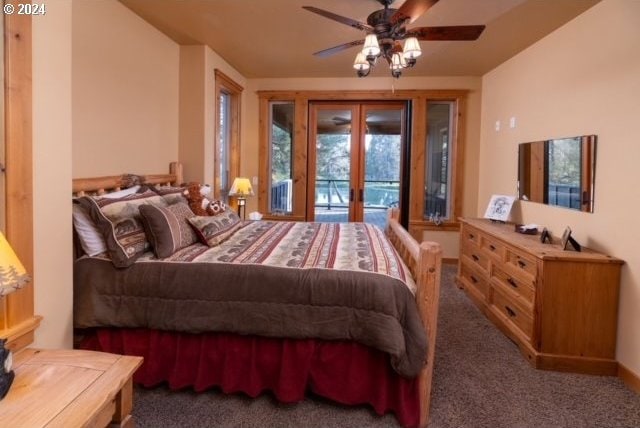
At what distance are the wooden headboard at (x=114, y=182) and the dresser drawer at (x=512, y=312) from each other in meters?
3.08

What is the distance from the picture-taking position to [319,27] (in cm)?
344

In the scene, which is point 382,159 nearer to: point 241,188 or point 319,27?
point 241,188

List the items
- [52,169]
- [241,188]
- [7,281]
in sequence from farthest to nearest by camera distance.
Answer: [241,188] → [52,169] → [7,281]

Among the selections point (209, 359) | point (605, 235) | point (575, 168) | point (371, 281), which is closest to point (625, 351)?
point (605, 235)

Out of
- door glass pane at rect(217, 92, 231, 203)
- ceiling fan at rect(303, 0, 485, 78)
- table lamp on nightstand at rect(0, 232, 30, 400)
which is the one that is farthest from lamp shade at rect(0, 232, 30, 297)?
door glass pane at rect(217, 92, 231, 203)

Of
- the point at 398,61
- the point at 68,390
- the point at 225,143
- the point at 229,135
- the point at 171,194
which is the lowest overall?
the point at 68,390

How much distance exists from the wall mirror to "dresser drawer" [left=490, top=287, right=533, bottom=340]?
2.84 ft

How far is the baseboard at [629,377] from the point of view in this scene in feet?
7.75

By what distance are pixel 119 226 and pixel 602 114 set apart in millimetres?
3252

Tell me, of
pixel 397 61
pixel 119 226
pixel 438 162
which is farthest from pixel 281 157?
pixel 119 226

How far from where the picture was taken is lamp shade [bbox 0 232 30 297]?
3.70ft

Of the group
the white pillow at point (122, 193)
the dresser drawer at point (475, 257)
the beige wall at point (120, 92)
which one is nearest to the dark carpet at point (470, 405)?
the dresser drawer at point (475, 257)

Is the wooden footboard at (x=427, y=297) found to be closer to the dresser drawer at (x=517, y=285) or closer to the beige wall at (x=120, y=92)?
the dresser drawer at (x=517, y=285)

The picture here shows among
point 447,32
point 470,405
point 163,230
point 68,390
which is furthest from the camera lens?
point 447,32
